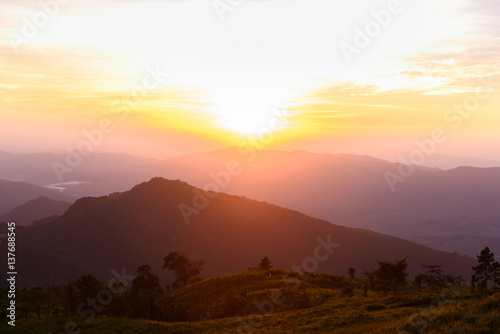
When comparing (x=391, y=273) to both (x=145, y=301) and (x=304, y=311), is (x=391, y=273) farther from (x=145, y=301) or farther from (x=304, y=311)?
(x=145, y=301)

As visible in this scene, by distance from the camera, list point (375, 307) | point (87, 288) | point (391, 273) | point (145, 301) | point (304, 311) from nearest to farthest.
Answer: point (375, 307), point (304, 311), point (145, 301), point (391, 273), point (87, 288)

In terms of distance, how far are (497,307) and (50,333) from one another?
4263cm

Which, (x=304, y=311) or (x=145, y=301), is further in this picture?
(x=145, y=301)

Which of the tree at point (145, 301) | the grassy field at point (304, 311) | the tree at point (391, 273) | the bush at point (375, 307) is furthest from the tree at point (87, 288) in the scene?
the tree at point (391, 273)

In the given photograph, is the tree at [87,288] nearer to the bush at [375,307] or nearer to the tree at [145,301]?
the tree at [145,301]

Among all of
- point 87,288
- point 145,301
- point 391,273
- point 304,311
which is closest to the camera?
point 304,311

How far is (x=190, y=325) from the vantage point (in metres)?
41.5

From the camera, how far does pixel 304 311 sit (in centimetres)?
4062

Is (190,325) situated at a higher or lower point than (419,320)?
lower

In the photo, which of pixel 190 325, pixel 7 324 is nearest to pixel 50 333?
pixel 7 324

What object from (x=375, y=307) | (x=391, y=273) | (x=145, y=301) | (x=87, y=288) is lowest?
(x=145, y=301)

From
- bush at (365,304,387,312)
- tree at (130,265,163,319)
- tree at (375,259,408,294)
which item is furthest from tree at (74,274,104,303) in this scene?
tree at (375,259,408,294)

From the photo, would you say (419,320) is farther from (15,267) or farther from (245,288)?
(15,267)

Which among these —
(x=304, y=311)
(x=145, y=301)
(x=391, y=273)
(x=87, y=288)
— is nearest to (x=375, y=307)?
(x=304, y=311)
